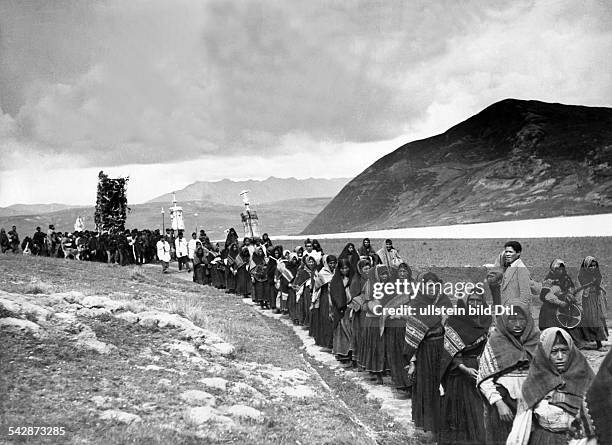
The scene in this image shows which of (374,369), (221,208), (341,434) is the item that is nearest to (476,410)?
(341,434)

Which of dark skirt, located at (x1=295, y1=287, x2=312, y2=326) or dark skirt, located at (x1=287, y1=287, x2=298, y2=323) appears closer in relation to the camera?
dark skirt, located at (x1=295, y1=287, x2=312, y2=326)

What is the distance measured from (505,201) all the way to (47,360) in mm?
35801

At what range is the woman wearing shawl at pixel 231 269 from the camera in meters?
18.2

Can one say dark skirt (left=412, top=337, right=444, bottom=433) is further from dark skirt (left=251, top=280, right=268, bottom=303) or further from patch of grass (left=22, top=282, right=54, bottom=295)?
dark skirt (left=251, top=280, right=268, bottom=303)

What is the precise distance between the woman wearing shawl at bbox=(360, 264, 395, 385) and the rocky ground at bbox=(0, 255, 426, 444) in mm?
308

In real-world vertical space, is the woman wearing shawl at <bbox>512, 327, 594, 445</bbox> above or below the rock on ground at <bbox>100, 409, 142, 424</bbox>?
above

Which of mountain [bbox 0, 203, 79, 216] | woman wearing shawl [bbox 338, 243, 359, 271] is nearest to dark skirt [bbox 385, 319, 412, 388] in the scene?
woman wearing shawl [bbox 338, 243, 359, 271]

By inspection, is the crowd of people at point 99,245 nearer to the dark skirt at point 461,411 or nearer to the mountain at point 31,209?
the dark skirt at point 461,411

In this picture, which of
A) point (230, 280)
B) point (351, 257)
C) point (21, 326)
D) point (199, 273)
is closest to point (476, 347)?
point (21, 326)

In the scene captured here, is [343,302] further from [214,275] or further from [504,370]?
[214,275]

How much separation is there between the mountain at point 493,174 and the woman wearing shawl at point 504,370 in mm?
27701

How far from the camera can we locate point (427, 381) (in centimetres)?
607

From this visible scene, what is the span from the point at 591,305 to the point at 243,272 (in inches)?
381

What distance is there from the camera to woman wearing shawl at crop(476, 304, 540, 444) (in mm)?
4520
